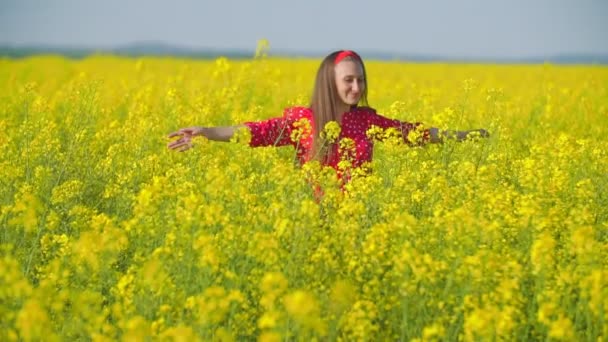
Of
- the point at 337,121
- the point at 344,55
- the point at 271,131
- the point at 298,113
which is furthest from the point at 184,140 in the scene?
the point at 344,55

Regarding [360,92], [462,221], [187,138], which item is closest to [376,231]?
[462,221]

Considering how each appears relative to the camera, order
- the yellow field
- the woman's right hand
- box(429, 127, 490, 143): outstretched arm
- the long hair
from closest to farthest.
Answer: 1. the yellow field
2. the woman's right hand
3. box(429, 127, 490, 143): outstretched arm
4. the long hair

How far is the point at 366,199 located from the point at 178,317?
1246 mm

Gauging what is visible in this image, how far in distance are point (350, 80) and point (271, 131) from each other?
57 centimetres

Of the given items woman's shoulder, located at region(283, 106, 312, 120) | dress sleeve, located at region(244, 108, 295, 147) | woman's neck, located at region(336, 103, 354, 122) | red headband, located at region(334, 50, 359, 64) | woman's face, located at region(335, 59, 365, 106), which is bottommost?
dress sleeve, located at region(244, 108, 295, 147)

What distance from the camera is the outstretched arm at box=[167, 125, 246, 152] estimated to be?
14.4 ft

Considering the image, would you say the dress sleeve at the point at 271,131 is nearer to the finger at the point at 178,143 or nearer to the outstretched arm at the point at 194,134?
the outstretched arm at the point at 194,134

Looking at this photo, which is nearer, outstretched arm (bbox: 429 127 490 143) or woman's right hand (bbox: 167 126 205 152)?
woman's right hand (bbox: 167 126 205 152)

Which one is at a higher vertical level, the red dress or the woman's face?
the woman's face

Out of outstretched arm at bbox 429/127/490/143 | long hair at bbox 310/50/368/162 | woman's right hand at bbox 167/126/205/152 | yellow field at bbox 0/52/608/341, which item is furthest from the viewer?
long hair at bbox 310/50/368/162

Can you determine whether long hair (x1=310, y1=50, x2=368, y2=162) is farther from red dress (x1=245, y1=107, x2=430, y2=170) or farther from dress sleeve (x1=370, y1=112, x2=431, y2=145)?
dress sleeve (x1=370, y1=112, x2=431, y2=145)

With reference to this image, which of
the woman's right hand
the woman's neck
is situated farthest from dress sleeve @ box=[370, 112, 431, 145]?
the woman's right hand

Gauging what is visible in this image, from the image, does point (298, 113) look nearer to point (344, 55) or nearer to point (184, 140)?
point (344, 55)

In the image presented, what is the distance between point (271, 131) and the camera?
4.98 m
